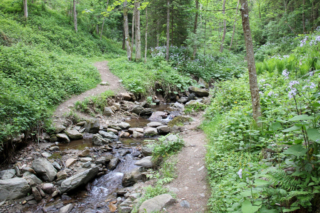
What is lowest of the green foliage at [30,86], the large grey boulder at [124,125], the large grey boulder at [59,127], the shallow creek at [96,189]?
the shallow creek at [96,189]

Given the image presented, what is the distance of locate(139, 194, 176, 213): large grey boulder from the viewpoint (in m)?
3.22

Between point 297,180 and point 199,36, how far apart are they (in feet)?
52.3

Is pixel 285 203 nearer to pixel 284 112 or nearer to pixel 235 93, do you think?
pixel 284 112

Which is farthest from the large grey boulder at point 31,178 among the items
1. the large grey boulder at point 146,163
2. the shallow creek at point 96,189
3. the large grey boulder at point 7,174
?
the large grey boulder at point 146,163

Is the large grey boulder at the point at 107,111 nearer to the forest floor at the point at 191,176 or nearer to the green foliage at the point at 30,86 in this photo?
the green foliage at the point at 30,86

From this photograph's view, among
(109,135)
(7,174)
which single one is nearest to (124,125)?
(109,135)

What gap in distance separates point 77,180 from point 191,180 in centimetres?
285

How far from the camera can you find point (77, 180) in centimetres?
480

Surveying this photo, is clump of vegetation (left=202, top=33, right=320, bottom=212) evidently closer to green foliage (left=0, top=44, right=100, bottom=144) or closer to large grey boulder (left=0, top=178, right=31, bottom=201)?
large grey boulder (left=0, top=178, right=31, bottom=201)

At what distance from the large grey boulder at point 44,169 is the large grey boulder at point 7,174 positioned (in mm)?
451

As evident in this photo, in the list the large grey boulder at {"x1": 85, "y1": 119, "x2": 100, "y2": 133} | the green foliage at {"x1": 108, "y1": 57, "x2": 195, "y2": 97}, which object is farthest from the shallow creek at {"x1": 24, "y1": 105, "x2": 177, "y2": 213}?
the green foliage at {"x1": 108, "y1": 57, "x2": 195, "y2": 97}

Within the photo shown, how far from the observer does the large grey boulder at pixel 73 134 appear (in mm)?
7238

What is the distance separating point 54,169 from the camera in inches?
207

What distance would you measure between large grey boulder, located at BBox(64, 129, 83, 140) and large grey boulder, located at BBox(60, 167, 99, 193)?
2.57 metres
